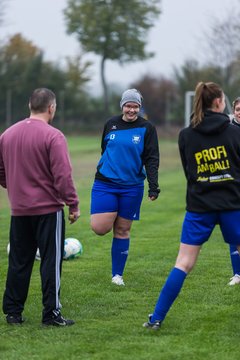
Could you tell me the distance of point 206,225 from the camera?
5867 mm

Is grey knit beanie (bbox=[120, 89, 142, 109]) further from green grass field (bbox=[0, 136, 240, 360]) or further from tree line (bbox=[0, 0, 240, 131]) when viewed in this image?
tree line (bbox=[0, 0, 240, 131])

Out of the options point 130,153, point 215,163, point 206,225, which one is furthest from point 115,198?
point 215,163

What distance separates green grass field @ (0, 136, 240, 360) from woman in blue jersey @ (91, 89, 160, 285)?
0.80 m

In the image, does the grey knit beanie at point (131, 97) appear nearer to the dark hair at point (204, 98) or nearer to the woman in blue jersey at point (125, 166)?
the woman in blue jersey at point (125, 166)

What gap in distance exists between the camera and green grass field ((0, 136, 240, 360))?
18.2ft

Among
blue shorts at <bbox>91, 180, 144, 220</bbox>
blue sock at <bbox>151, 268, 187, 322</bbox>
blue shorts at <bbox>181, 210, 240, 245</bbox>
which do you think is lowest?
blue sock at <bbox>151, 268, 187, 322</bbox>

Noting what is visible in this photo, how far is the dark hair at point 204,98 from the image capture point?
5.82 metres

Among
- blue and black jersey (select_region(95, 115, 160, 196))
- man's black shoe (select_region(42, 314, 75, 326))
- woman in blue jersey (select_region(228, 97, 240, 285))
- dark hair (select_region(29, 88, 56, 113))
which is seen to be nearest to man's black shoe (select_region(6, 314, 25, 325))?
man's black shoe (select_region(42, 314, 75, 326))

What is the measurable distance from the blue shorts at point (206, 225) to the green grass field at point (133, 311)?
2.55 feet

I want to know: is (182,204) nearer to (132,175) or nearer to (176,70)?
(132,175)

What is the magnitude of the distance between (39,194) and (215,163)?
1.44 m

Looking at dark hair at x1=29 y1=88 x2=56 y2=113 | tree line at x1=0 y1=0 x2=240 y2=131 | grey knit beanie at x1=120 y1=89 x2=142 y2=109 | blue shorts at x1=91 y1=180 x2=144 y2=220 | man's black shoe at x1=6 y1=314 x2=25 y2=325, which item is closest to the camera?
dark hair at x1=29 y1=88 x2=56 y2=113

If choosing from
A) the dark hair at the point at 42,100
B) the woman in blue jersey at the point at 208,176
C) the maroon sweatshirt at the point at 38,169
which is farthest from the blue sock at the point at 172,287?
the dark hair at the point at 42,100

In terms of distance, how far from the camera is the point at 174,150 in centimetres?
4097
